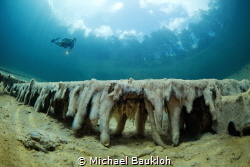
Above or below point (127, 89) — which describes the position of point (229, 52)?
above

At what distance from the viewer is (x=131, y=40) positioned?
167 feet

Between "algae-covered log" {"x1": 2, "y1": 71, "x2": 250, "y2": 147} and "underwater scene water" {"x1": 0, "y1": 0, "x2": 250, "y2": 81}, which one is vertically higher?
"underwater scene water" {"x1": 0, "y1": 0, "x2": 250, "y2": 81}

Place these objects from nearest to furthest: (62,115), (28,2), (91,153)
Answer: (91,153) → (62,115) → (28,2)

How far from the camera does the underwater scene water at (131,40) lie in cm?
3603

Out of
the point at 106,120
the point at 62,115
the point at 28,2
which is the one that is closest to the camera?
the point at 106,120

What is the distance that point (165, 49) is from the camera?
4544 cm

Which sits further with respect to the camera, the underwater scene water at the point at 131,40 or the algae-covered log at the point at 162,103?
the underwater scene water at the point at 131,40

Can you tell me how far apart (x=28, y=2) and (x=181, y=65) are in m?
60.1

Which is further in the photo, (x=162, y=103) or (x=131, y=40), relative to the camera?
(x=131, y=40)

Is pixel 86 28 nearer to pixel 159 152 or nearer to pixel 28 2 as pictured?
pixel 28 2

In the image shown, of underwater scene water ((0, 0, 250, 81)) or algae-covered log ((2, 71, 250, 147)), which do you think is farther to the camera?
underwater scene water ((0, 0, 250, 81))

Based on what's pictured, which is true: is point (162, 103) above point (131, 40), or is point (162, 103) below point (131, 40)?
below

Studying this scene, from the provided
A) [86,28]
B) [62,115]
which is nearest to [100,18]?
[86,28]

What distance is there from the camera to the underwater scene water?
118ft
